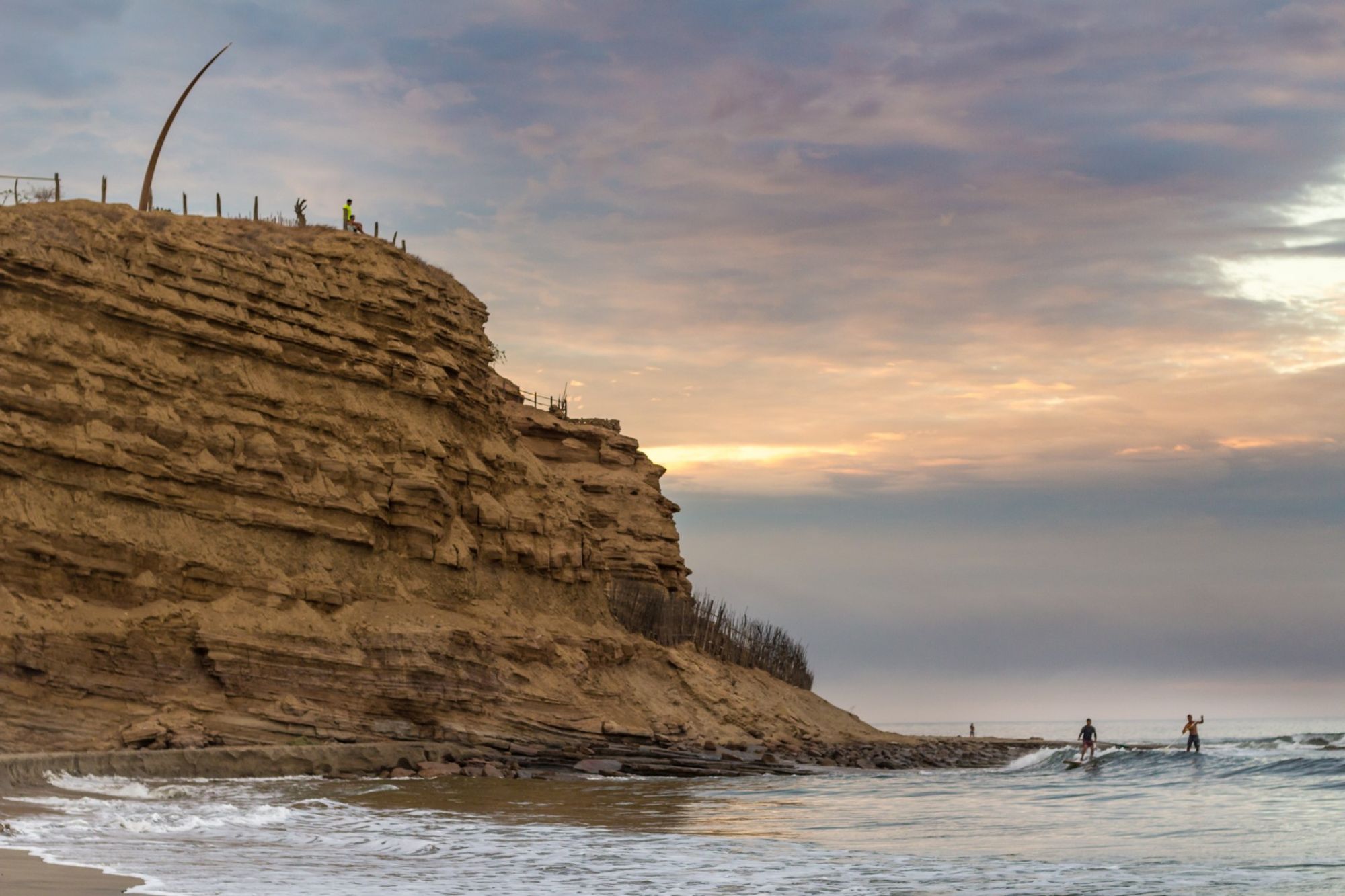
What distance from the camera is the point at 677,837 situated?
62.2ft

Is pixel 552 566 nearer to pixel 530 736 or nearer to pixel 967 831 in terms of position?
pixel 530 736

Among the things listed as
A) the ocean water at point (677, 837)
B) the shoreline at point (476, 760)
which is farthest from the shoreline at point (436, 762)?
the ocean water at point (677, 837)

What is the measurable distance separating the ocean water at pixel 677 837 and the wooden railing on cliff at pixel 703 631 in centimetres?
1319

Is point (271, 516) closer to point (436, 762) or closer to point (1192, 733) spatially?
point (436, 762)

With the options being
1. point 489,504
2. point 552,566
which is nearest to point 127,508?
point 489,504

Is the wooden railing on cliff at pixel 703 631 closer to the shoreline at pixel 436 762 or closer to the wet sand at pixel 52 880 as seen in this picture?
the shoreline at pixel 436 762

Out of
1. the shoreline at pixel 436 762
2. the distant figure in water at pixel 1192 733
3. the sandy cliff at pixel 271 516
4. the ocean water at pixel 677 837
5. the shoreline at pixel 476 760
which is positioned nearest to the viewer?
the ocean water at pixel 677 837

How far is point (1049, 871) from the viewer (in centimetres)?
1567

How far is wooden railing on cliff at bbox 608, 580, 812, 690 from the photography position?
1756 inches

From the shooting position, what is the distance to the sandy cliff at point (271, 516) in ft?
95.9

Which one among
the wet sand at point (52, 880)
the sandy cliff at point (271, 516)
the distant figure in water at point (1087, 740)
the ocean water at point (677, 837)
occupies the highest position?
the sandy cliff at point (271, 516)

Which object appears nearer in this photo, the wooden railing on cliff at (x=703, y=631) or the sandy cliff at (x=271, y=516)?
the sandy cliff at (x=271, y=516)

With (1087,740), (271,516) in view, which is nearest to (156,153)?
(271,516)

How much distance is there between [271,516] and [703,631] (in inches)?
718
